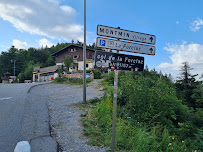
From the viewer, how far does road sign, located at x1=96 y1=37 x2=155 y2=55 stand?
11.9 ft

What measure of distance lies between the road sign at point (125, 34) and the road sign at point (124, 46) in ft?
0.55

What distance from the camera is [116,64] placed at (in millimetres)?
3613

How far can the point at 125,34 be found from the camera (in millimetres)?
3994

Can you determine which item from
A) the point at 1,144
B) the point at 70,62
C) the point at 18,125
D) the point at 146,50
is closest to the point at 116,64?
the point at 146,50

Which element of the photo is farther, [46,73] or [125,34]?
[46,73]

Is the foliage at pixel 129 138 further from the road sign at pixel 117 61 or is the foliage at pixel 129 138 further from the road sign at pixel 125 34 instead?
the road sign at pixel 125 34

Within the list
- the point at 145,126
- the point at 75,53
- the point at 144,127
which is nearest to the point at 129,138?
the point at 144,127

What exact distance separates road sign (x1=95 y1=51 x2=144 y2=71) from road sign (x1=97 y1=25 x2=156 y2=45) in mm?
561

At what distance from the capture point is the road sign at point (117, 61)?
3.49 metres

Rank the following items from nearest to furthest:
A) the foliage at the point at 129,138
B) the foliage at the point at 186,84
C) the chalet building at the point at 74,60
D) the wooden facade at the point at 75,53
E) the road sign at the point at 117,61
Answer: the road sign at the point at 117,61
the foliage at the point at 129,138
the foliage at the point at 186,84
the chalet building at the point at 74,60
the wooden facade at the point at 75,53

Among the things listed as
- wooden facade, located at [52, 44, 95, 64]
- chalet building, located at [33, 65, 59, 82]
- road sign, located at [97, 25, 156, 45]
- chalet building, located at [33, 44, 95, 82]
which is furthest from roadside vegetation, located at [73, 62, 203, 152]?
chalet building, located at [33, 65, 59, 82]

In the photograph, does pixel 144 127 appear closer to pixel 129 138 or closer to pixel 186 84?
pixel 129 138

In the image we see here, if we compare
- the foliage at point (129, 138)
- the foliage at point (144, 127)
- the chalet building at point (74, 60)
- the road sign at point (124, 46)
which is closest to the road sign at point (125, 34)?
the road sign at point (124, 46)

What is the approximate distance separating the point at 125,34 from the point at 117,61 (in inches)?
35.4
